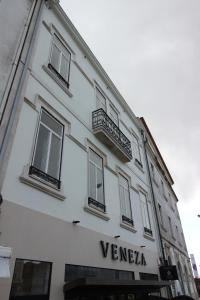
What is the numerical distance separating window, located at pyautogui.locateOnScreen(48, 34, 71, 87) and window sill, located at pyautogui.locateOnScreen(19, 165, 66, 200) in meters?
3.82

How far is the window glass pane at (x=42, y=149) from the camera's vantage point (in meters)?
5.88

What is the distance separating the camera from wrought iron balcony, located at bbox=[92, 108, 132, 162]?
29.2ft

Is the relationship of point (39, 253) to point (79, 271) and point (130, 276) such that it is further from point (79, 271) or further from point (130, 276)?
point (130, 276)

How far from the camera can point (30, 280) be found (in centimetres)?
457

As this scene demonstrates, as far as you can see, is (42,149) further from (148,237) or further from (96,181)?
(148,237)

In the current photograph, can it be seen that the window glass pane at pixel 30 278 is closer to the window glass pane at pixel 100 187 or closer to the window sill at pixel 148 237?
the window glass pane at pixel 100 187

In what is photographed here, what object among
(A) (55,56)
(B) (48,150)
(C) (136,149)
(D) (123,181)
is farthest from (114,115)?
(B) (48,150)

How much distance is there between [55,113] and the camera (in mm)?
7086

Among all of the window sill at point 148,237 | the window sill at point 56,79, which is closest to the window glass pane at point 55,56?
the window sill at point 56,79

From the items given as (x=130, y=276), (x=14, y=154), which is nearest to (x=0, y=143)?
(x=14, y=154)

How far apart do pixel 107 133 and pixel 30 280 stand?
5.61m

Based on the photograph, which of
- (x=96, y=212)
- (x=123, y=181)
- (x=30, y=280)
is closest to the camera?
(x=30, y=280)

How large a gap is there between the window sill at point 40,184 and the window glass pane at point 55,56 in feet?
14.0

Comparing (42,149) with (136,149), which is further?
(136,149)
